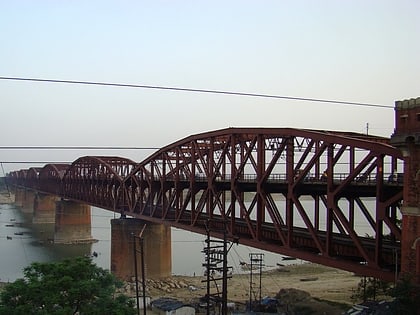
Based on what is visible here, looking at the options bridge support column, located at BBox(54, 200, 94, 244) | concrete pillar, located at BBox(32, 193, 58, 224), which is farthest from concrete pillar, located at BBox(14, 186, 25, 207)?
bridge support column, located at BBox(54, 200, 94, 244)

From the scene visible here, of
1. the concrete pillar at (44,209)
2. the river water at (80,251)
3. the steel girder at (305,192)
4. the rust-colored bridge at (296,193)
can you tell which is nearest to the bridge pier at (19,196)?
the concrete pillar at (44,209)

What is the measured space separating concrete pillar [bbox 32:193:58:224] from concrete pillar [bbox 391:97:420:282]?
11987cm

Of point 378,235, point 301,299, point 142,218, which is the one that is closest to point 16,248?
point 142,218

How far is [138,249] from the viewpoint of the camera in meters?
59.0

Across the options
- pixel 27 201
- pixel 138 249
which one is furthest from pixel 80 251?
pixel 27 201

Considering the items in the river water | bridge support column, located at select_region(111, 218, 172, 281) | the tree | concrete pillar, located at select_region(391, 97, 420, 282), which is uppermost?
concrete pillar, located at select_region(391, 97, 420, 282)

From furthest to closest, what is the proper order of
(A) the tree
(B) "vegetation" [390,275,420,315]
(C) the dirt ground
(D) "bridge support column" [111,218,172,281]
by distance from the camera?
(D) "bridge support column" [111,218,172,281] < (C) the dirt ground < (A) the tree < (B) "vegetation" [390,275,420,315]

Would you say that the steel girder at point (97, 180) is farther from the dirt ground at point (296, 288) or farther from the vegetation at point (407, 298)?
the vegetation at point (407, 298)

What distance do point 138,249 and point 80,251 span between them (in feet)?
99.9

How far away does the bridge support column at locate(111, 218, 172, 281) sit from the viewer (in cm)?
5791

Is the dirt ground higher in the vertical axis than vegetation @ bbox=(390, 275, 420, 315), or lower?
lower

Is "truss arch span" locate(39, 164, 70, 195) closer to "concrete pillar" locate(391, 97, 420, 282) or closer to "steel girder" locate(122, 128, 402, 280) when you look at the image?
"steel girder" locate(122, 128, 402, 280)

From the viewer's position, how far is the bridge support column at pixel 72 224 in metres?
96.0

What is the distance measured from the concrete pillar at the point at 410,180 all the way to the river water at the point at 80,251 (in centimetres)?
4535
